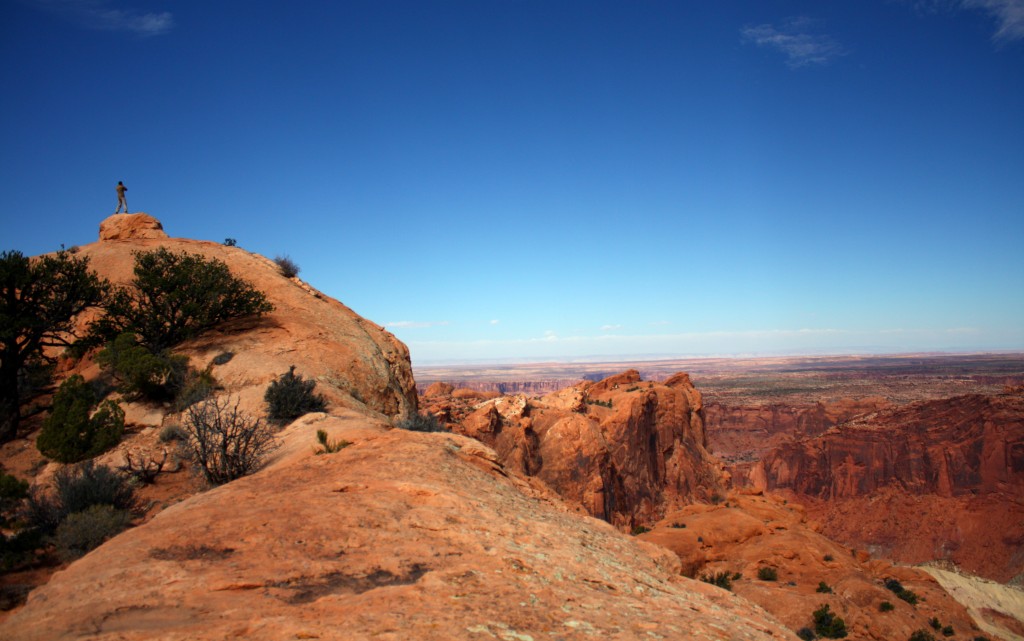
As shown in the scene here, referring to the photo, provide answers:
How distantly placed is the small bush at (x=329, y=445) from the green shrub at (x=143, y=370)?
9754 millimetres

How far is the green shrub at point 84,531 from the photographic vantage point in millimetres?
10422

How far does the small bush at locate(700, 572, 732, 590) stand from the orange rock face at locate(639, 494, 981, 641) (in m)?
0.16

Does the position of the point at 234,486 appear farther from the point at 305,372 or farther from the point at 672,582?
the point at 305,372

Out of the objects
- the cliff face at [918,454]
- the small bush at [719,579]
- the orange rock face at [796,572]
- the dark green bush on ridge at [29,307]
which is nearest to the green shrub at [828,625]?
the orange rock face at [796,572]

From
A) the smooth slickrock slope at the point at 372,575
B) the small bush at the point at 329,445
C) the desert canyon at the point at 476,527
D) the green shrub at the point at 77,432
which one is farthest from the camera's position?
the green shrub at the point at 77,432

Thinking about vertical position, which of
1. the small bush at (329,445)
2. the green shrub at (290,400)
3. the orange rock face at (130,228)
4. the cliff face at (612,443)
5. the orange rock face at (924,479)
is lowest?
the orange rock face at (924,479)

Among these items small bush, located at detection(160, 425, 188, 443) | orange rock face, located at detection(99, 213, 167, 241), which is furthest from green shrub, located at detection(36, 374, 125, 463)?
orange rock face, located at detection(99, 213, 167, 241)

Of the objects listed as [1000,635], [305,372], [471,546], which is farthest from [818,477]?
[471,546]

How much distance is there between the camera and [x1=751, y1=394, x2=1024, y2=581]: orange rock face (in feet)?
141

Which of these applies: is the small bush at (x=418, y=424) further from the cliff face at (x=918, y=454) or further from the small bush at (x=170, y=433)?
the cliff face at (x=918, y=454)

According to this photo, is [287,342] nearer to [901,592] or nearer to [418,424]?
[418,424]

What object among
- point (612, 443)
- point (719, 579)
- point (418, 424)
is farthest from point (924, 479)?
point (418, 424)

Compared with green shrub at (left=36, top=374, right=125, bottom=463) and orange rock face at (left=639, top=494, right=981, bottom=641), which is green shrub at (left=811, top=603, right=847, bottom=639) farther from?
green shrub at (left=36, top=374, right=125, bottom=463)

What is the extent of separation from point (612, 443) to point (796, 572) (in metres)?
13.5
